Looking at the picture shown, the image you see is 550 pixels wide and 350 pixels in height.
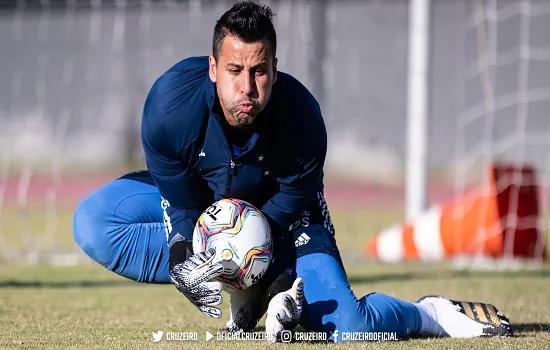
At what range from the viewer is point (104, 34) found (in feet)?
44.2

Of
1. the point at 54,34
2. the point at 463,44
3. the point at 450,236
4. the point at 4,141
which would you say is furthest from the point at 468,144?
the point at 4,141

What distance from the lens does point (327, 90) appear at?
11766 mm

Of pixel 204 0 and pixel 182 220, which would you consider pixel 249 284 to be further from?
pixel 204 0

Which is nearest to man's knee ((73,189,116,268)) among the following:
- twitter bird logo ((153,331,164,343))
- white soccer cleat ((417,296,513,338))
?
twitter bird logo ((153,331,164,343))

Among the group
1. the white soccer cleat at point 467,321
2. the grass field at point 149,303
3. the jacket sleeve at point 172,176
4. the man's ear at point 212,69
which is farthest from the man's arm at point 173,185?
the white soccer cleat at point 467,321

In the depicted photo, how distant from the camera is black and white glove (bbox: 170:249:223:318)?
4293 mm

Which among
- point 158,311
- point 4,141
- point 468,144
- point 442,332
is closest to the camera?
point 442,332

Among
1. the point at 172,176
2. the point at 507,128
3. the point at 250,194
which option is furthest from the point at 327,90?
the point at 172,176

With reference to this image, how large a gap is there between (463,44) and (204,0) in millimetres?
8163

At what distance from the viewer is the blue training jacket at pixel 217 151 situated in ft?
14.6

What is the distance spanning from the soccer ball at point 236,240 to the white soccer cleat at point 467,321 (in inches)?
41.8

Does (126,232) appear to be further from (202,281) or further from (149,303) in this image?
(149,303)

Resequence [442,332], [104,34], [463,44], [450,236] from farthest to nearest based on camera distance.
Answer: [463,44] → [104,34] → [450,236] → [442,332]

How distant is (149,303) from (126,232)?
1.34 m
